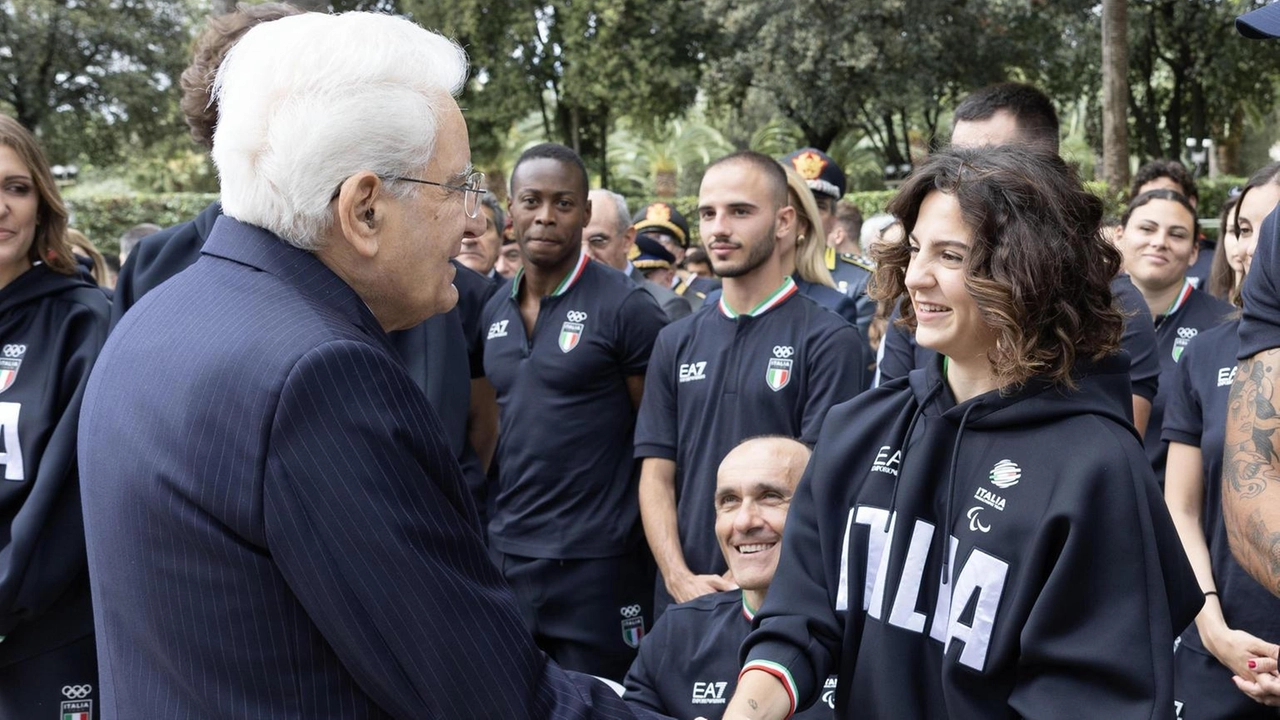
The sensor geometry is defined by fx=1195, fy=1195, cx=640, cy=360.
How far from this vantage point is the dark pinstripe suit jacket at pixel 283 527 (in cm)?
172

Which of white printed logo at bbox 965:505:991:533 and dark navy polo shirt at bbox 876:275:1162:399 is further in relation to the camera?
dark navy polo shirt at bbox 876:275:1162:399

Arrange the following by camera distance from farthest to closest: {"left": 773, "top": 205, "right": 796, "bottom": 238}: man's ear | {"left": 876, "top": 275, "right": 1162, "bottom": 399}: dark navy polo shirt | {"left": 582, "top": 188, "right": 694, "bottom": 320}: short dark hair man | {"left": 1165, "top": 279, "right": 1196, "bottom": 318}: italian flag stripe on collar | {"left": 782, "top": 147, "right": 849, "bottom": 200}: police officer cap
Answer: {"left": 582, "top": 188, "right": 694, "bottom": 320}: short dark hair man, {"left": 782, "top": 147, "right": 849, "bottom": 200}: police officer cap, {"left": 1165, "top": 279, "right": 1196, "bottom": 318}: italian flag stripe on collar, {"left": 773, "top": 205, "right": 796, "bottom": 238}: man's ear, {"left": 876, "top": 275, "right": 1162, "bottom": 399}: dark navy polo shirt

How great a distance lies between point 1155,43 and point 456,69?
3090 cm

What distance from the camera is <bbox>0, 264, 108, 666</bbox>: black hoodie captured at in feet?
12.4

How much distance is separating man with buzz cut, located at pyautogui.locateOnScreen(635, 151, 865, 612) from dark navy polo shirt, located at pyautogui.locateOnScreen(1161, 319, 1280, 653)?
→ 43.7 inches

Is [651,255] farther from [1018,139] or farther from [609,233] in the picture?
[1018,139]

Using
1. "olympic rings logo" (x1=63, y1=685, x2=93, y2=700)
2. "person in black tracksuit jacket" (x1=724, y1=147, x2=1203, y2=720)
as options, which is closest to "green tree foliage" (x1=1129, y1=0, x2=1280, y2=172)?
"person in black tracksuit jacket" (x1=724, y1=147, x2=1203, y2=720)

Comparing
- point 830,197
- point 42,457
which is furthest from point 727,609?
point 830,197

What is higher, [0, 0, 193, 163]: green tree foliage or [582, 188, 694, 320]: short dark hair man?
[0, 0, 193, 163]: green tree foliage

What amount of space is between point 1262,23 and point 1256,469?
91 cm

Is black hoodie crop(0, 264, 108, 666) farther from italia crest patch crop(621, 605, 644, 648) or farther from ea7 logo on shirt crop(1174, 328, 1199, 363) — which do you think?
ea7 logo on shirt crop(1174, 328, 1199, 363)

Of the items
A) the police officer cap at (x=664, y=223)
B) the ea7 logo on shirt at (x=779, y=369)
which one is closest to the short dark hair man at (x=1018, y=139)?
the ea7 logo on shirt at (x=779, y=369)

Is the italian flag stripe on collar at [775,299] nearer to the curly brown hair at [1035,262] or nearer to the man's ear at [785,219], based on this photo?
the man's ear at [785,219]

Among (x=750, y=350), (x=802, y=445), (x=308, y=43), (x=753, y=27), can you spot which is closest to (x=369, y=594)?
(x=308, y=43)
